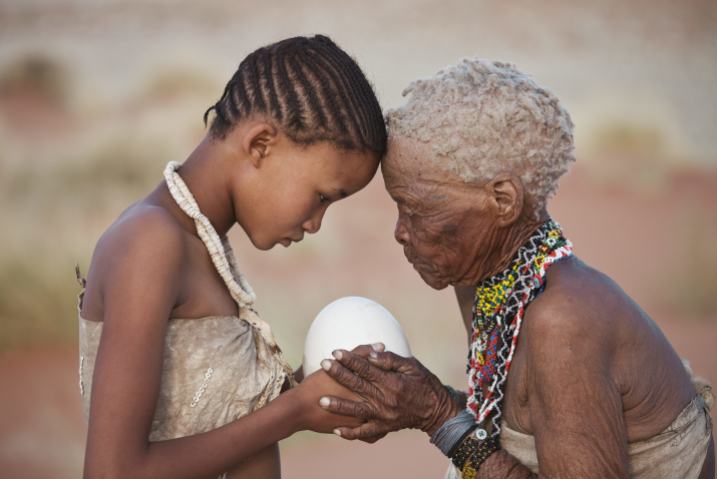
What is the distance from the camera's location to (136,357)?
1.77 metres

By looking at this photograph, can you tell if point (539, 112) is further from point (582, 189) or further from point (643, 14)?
point (643, 14)

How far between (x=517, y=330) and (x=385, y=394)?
21.1 inches

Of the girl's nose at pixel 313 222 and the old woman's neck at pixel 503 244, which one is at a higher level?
the girl's nose at pixel 313 222

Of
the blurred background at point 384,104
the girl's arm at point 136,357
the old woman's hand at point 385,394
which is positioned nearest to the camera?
the girl's arm at point 136,357

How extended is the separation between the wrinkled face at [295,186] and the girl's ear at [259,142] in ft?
0.08

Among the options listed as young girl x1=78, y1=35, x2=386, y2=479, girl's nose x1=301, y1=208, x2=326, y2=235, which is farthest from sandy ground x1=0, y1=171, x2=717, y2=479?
girl's nose x1=301, y1=208, x2=326, y2=235

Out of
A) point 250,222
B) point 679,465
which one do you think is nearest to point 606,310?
point 679,465

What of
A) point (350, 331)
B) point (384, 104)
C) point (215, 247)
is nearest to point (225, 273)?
point (215, 247)

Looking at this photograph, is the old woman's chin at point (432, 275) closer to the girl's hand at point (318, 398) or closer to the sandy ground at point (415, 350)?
the girl's hand at point (318, 398)

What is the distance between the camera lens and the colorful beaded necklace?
2334 millimetres

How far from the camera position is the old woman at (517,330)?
2.05 m

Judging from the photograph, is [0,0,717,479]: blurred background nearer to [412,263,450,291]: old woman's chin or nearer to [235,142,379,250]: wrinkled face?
[412,263,450,291]: old woman's chin

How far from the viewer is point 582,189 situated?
27.2 ft

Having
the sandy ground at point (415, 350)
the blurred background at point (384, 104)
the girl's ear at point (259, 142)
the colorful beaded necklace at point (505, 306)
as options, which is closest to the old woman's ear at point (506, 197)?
the colorful beaded necklace at point (505, 306)
